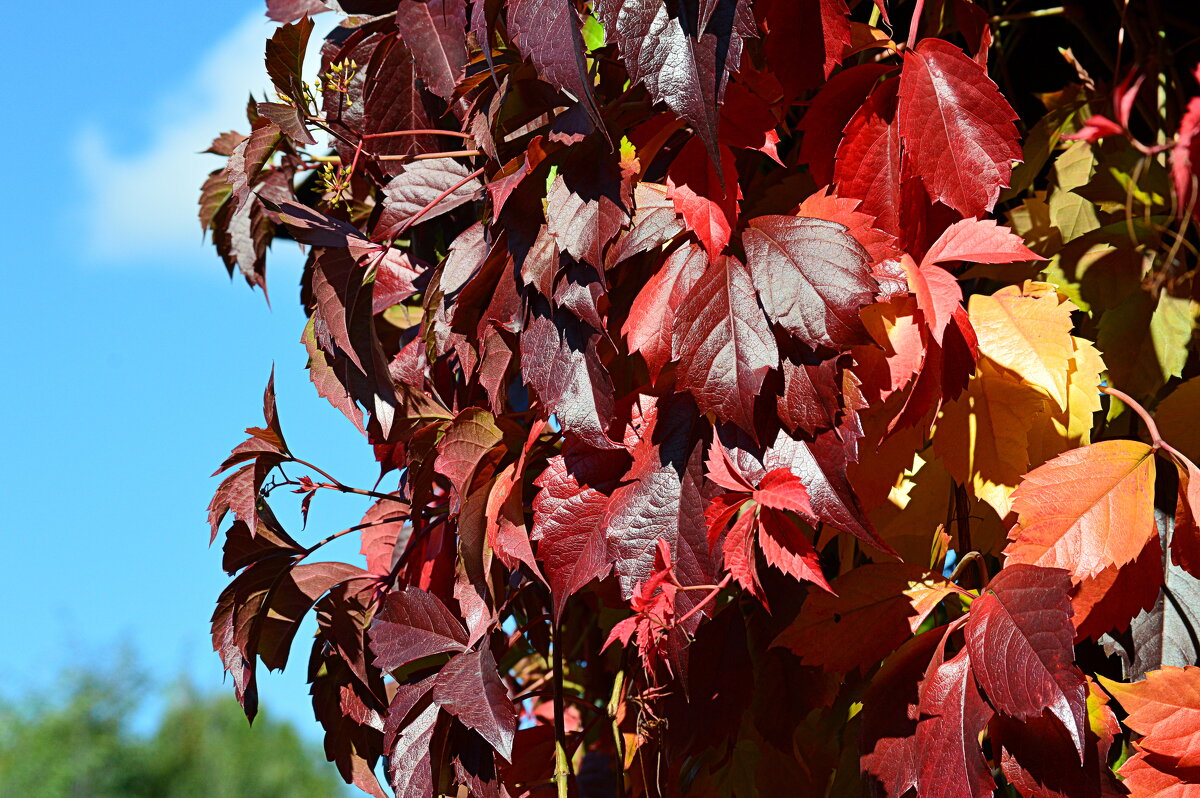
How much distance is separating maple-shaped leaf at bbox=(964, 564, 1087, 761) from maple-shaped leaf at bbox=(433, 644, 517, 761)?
1.06 feet

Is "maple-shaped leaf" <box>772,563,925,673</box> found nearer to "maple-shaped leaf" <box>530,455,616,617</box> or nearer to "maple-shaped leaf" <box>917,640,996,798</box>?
"maple-shaped leaf" <box>917,640,996,798</box>

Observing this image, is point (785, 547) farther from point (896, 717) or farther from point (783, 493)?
point (896, 717)

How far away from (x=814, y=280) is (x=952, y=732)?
11.3 inches

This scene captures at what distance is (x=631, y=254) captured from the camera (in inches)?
25.1

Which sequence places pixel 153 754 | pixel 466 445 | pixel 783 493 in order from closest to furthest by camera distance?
pixel 783 493, pixel 466 445, pixel 153 754

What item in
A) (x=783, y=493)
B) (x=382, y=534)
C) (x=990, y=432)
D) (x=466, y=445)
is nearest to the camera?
(x=783, y=493)

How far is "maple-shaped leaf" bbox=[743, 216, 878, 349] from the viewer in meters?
0.59

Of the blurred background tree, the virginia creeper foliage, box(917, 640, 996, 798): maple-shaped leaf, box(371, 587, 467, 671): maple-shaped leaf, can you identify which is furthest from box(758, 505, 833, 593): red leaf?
the blurred background tree

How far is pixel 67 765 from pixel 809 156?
1378 cm

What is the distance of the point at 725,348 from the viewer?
0.60m

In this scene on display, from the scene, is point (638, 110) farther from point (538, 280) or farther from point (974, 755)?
point (974, 755)

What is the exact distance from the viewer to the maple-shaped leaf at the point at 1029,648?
1.83ft

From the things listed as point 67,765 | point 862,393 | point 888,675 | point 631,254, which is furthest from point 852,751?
point 67,765

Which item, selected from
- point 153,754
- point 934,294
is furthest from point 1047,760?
point 153,754
